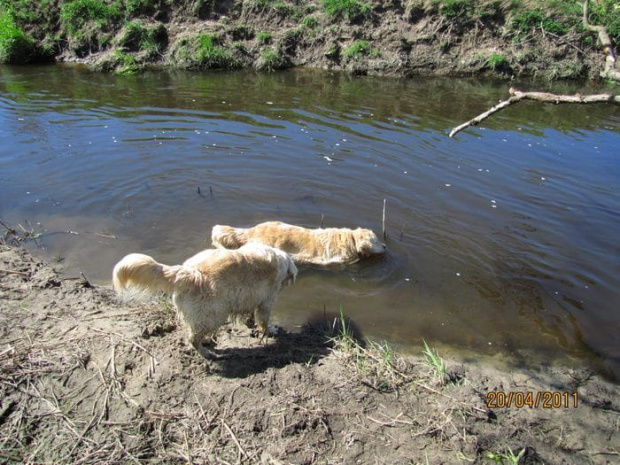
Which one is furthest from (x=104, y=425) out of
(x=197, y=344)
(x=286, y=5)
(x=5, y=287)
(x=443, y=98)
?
(x=286, y=5)

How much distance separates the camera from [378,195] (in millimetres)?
9359

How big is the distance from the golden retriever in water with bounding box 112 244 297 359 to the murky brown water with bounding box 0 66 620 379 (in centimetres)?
110

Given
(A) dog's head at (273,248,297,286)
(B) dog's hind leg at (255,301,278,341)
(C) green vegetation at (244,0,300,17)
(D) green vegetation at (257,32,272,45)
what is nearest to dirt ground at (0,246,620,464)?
(B) dog's hind leg at (255,301,278,341)

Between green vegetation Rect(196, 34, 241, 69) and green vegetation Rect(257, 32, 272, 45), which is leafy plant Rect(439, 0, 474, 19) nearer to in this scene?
green vegetation Rect(257, 32, 272, 45)

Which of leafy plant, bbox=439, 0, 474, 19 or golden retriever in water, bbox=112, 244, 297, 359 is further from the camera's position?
leafy plant, bbox=439, 0, 474, 19

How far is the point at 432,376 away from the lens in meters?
4.48

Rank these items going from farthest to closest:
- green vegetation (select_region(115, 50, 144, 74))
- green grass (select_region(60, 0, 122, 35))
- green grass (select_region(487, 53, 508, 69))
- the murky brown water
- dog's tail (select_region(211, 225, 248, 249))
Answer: green grass (select_region(60, 0, 122, 35)) < green grass (select_region(487, 53, 508, 69)) < green vegetation (select_region(115, 50, 144, 74)) < dog's tail (select_region(211, 225, 248, 249)) < the murky brown water

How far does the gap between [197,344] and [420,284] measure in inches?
150

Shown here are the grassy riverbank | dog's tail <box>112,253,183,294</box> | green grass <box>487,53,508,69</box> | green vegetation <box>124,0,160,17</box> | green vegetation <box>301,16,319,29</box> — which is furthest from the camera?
green vegetation <box>124,0,160,17</box>

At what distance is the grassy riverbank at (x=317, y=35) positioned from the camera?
21.0 m

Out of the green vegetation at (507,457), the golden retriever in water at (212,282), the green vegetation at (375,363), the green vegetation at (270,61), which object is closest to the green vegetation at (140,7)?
the green vegetation at (270,61)

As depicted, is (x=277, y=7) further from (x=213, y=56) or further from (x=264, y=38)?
(x=213, y=56)

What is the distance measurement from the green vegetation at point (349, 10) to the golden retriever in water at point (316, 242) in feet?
63.7
